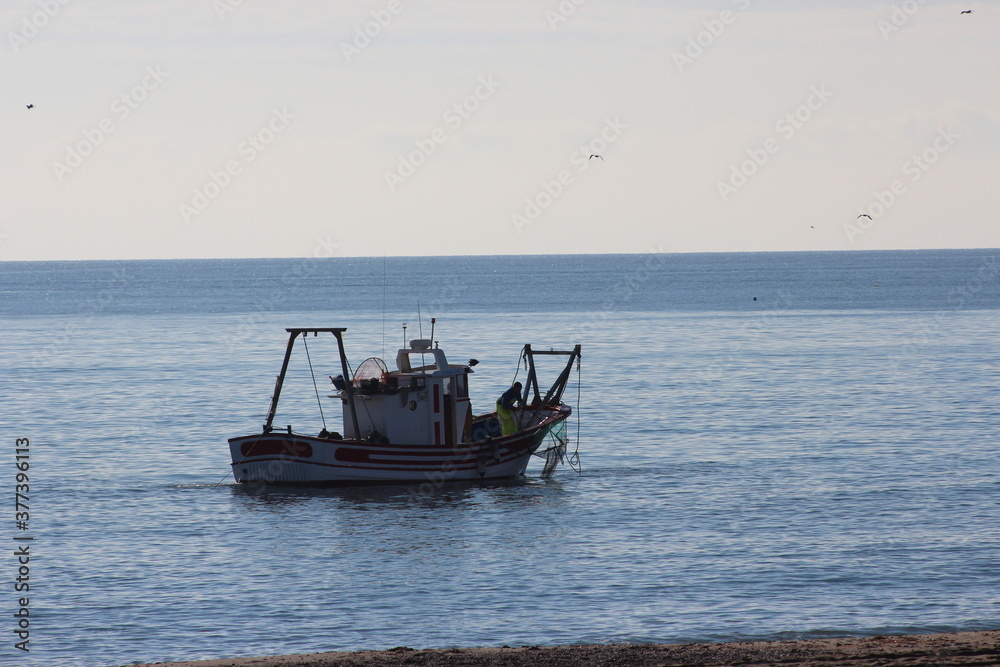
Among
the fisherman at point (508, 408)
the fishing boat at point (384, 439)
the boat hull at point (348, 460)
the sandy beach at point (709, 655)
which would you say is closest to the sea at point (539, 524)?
the boat hull at point (348, 460)

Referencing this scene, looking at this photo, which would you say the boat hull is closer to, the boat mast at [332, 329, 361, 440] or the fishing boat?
the fishing boat

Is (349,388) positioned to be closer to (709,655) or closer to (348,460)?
(348,460)

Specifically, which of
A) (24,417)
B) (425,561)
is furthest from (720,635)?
(24,417)

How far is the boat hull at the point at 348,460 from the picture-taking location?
29.4 metres

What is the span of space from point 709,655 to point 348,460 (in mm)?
15306

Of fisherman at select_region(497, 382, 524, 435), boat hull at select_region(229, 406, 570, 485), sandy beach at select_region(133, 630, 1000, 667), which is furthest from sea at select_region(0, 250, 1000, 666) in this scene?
fisherman at select_region(497, 382, 524, 435)

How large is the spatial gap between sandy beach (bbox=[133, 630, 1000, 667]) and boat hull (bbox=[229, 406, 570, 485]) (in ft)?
42.8

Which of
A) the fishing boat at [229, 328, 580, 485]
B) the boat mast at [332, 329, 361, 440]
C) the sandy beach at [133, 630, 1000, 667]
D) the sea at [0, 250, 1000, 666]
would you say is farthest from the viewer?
the fishing boat at [229, 328, 580, 485]

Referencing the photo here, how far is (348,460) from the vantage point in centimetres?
2938

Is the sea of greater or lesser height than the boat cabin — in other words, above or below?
below

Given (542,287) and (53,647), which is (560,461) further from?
(542,287)

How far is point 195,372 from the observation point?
6372 centimetres

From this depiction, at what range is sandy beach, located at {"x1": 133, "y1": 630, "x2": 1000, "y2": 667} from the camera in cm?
1495

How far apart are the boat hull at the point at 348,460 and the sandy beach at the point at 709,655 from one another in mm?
13031
